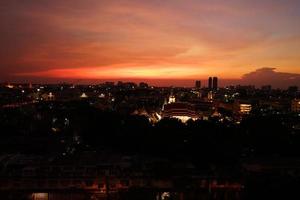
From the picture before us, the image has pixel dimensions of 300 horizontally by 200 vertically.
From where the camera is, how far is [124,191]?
13.2 metres

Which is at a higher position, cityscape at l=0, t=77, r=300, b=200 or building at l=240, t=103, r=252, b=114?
cityscape at l=0, t=77, r=300, b=200

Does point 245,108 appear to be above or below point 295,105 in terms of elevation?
below

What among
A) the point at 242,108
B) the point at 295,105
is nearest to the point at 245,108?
the point at 242,108

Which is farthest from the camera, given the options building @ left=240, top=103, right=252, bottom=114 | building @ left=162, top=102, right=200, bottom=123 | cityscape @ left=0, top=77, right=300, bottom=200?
building @ left=240, top=103, right=252, bottom=114

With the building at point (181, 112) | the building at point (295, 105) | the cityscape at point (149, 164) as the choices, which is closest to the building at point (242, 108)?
the building at point (295, 105)

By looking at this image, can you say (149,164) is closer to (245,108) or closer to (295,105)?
(245,108)

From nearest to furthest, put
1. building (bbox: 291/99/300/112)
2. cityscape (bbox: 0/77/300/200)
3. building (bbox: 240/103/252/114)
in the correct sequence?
cityscape (bbox: 0/77/300/200)
building (bbox: 240/103/252/114)
building (bbox: 291/99/300/112)

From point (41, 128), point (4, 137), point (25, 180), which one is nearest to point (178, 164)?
point (25, 180)

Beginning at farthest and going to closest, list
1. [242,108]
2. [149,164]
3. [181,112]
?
[242,108] < [181,112] < [149,164]

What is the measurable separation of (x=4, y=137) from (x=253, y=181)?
1834 centimetres

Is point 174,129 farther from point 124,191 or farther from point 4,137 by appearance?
point 124,191

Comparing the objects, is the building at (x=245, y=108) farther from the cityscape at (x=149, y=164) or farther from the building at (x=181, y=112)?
the cityscape at (x=149, y=164)

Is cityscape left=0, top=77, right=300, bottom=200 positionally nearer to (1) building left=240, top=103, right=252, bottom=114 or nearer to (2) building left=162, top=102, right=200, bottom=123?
(2) building left=162, top=102, right=200, bottom=123

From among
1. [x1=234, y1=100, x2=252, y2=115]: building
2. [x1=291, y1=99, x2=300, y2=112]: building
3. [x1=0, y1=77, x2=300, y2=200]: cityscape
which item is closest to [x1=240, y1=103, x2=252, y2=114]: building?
[x1=234, y1=100, x2=252, y2=115]: building
